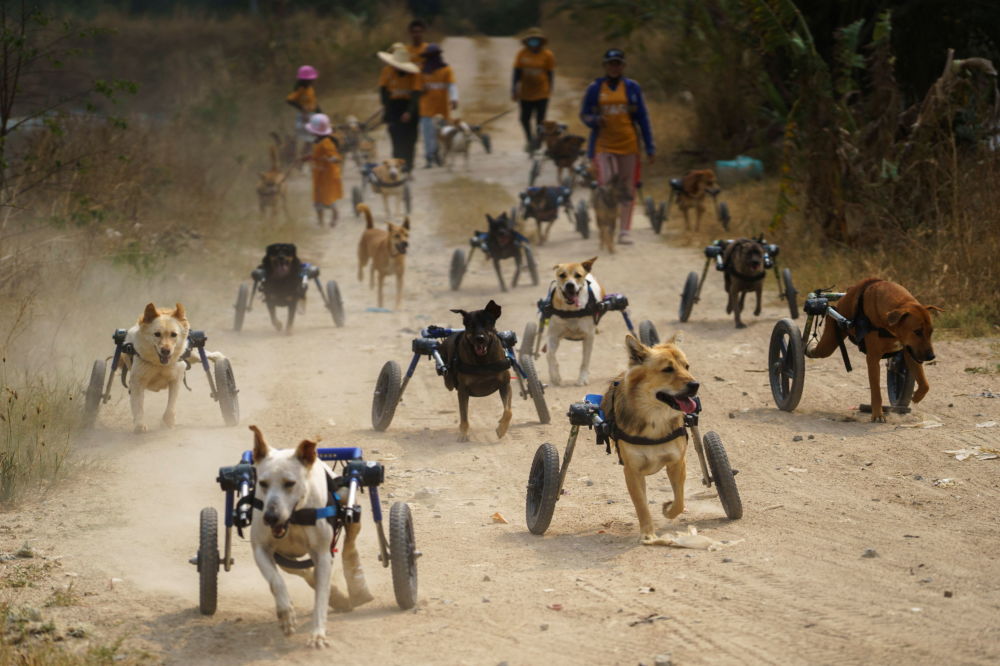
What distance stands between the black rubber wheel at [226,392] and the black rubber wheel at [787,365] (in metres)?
4.65

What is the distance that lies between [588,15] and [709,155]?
2032 centimetres

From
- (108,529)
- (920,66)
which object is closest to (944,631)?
(108,529)

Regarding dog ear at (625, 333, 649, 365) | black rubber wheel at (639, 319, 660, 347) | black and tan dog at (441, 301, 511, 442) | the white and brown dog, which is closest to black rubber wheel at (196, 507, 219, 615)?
dog ear at (625, 333, 649, 365)

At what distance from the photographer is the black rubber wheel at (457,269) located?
58.2ft

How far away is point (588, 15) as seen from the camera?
46375mm

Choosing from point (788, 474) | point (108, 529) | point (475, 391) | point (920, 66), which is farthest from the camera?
point (920, 66)

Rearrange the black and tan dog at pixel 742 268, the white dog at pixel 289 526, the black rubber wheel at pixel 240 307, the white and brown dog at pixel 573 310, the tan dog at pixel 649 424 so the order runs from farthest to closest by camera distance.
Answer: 1. the black rubber wheel at pixel 240 307
2. the black and tan dog at pixel 742 268
3. the white and brown dog at pixel 573 310
4. the tan dog at pixel 649 424
5. the white dog at pixel 289 526

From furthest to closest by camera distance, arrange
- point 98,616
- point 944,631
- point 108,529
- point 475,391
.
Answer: point 475,391 → point 108,529 → point 98,616 → point 944,631

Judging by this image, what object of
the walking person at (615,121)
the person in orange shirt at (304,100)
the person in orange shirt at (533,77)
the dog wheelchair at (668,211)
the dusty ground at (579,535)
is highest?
the person in orange shirt at (533,77)

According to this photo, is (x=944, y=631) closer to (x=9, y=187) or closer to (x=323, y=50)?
(x=9, y=187)

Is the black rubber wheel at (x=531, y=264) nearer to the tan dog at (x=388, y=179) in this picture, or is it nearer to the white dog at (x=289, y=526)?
the tan dog at (x=388, y=179)

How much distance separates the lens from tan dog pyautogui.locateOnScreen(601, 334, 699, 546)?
738 cm

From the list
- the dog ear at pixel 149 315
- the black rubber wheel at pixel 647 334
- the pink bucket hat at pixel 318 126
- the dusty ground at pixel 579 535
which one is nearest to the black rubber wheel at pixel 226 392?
the dusty ground at pixel 579 535

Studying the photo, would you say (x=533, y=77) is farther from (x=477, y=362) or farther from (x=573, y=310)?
(x=477, y=362)
